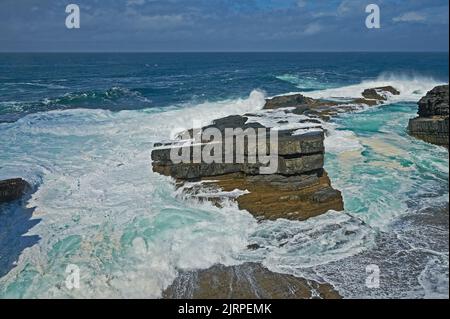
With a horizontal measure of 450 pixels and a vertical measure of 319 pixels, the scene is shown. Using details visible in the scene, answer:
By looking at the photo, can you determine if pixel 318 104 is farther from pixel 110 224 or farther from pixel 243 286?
pixel 243 286

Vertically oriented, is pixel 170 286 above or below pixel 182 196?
below

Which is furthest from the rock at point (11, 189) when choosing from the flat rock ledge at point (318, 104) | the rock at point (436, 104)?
the rock at point (436, 104)

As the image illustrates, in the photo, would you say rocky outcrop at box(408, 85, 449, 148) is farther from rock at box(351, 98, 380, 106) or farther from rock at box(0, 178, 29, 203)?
rock at box(0, 178, 29, 203)

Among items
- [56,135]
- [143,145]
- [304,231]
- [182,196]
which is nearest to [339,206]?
[304,231]

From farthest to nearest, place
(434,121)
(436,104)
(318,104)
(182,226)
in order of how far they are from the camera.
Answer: (318,104) → (436,104) → (434,121) → (182,226)

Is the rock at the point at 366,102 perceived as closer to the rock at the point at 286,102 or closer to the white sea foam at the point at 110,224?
the rock at the point at 286,102

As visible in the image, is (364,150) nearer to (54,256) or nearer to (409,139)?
(409,139)

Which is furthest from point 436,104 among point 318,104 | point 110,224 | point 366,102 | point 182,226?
Result: point 110,224
